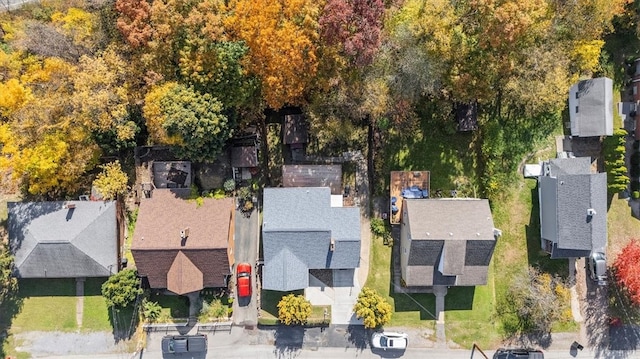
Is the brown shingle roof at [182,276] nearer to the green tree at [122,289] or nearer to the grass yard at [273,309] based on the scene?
the green tree at [122,289]

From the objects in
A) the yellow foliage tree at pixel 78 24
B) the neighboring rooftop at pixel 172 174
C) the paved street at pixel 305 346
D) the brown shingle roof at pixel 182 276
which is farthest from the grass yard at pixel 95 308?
the yellow foliage tree at pixel 78 24

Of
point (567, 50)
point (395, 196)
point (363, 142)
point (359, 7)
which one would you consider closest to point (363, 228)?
point (395, 196)

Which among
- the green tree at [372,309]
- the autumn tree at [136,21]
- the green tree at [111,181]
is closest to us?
the autumn tree at [136,21]

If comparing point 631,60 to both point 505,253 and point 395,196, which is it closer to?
point 505,253

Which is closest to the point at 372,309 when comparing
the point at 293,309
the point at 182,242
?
the point at 293,309

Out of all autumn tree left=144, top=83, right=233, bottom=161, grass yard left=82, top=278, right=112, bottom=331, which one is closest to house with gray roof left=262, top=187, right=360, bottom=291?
autumn tree left=144, top=83, right=233, bottom=161

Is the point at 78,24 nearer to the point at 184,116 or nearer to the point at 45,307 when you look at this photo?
the point at 184,116
